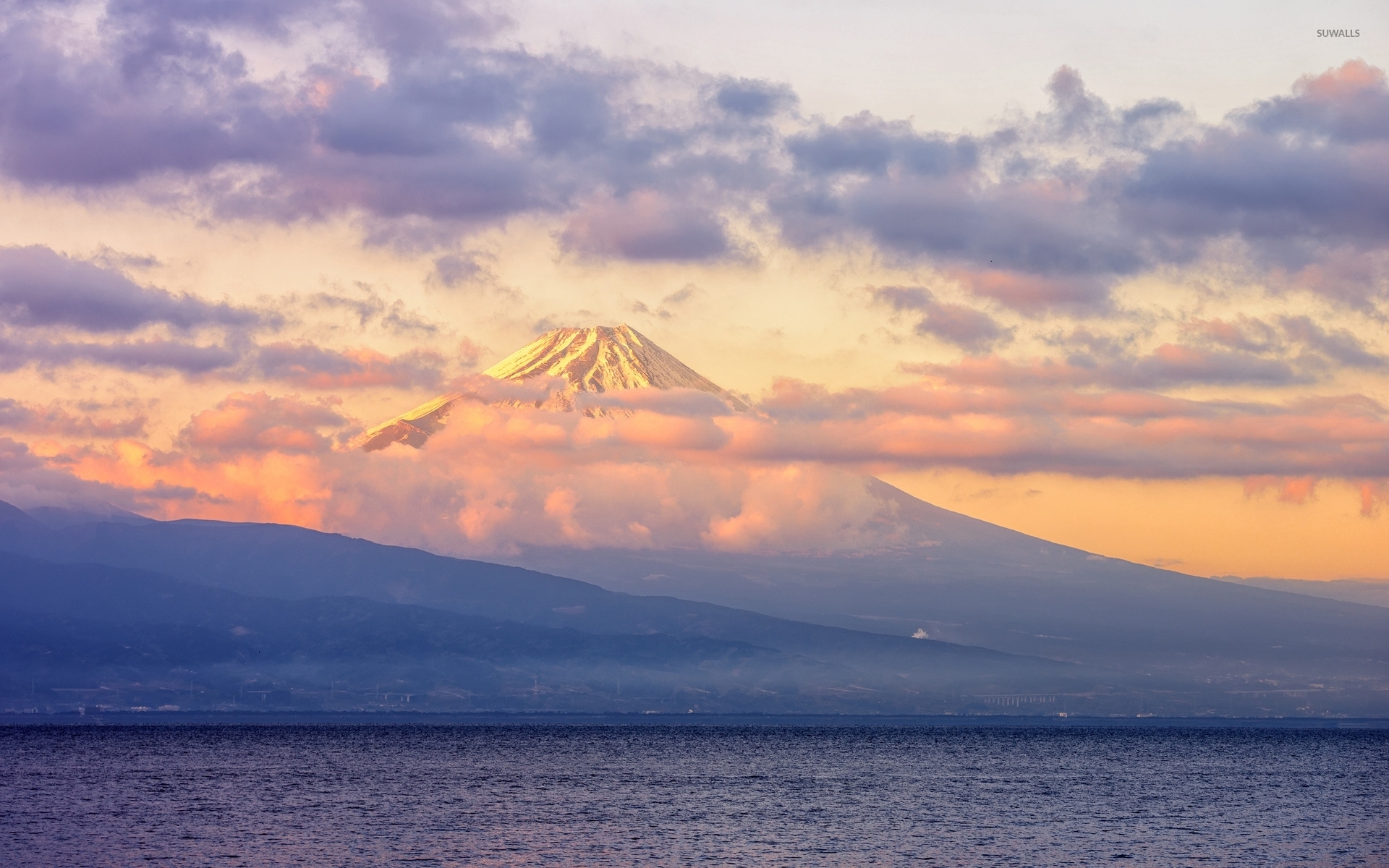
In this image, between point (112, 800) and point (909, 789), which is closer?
point (112, 800)

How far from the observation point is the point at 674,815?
108812 mm

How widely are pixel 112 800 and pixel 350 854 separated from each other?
151 feet

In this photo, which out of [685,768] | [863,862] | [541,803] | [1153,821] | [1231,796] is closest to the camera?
[863,862]

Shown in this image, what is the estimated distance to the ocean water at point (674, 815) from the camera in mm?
85312

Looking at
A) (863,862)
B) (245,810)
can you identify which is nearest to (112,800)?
(245,810)

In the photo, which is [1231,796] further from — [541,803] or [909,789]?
[541,803]

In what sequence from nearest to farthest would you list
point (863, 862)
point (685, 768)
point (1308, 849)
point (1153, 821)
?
point (863, 862) → point (1308, 849) → point (1153, 821) → point (685, 768)

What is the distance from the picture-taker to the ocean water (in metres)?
85.3

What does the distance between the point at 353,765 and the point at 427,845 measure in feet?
300

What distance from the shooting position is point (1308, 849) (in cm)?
A: 9069

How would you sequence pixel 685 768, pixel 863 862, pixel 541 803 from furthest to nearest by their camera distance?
pixel 685 768
pixel 541 803
pixel 863 862

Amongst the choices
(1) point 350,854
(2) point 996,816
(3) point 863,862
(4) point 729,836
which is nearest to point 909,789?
(2) point 996,816

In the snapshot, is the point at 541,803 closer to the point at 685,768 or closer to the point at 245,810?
the point at 245,810

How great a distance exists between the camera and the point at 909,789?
138 metres
